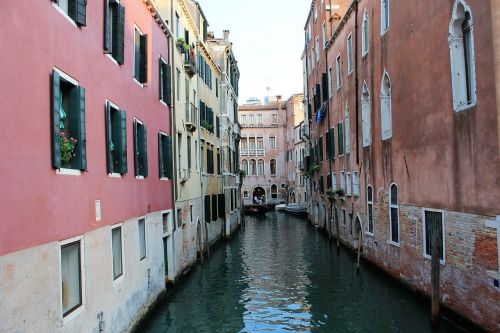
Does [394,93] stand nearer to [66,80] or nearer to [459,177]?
[459,177]

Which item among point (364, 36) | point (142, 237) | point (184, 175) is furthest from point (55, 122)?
point (364, 36)

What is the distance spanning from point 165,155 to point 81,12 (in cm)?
703

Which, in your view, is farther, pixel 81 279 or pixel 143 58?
pixel 143 58

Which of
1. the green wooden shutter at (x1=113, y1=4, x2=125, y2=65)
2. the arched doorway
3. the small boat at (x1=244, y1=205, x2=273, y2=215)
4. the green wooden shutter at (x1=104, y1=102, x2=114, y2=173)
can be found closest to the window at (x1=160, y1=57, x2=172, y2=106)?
the green wooden shutter at (x1=113, y1=4, x2=125, y2=65)

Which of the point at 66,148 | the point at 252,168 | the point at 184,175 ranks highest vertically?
the point at 252,168

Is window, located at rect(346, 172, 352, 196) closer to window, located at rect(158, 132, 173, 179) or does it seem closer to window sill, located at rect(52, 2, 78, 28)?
window, located at rect(158, 132, 173, 179)

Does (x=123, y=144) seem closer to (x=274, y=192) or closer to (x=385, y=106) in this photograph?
(x=385, y=106)

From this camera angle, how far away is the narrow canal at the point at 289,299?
10.8 metres

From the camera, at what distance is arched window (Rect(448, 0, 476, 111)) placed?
935 centimetres

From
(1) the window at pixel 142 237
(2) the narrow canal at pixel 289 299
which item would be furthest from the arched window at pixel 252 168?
(1) the window at pixel 142 237

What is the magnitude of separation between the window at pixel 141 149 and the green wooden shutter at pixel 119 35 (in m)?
1.89

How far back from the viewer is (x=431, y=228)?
11.3 meters

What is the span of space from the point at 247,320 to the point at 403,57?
7522 millimetres

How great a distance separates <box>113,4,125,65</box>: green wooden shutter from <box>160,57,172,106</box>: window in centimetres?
418
